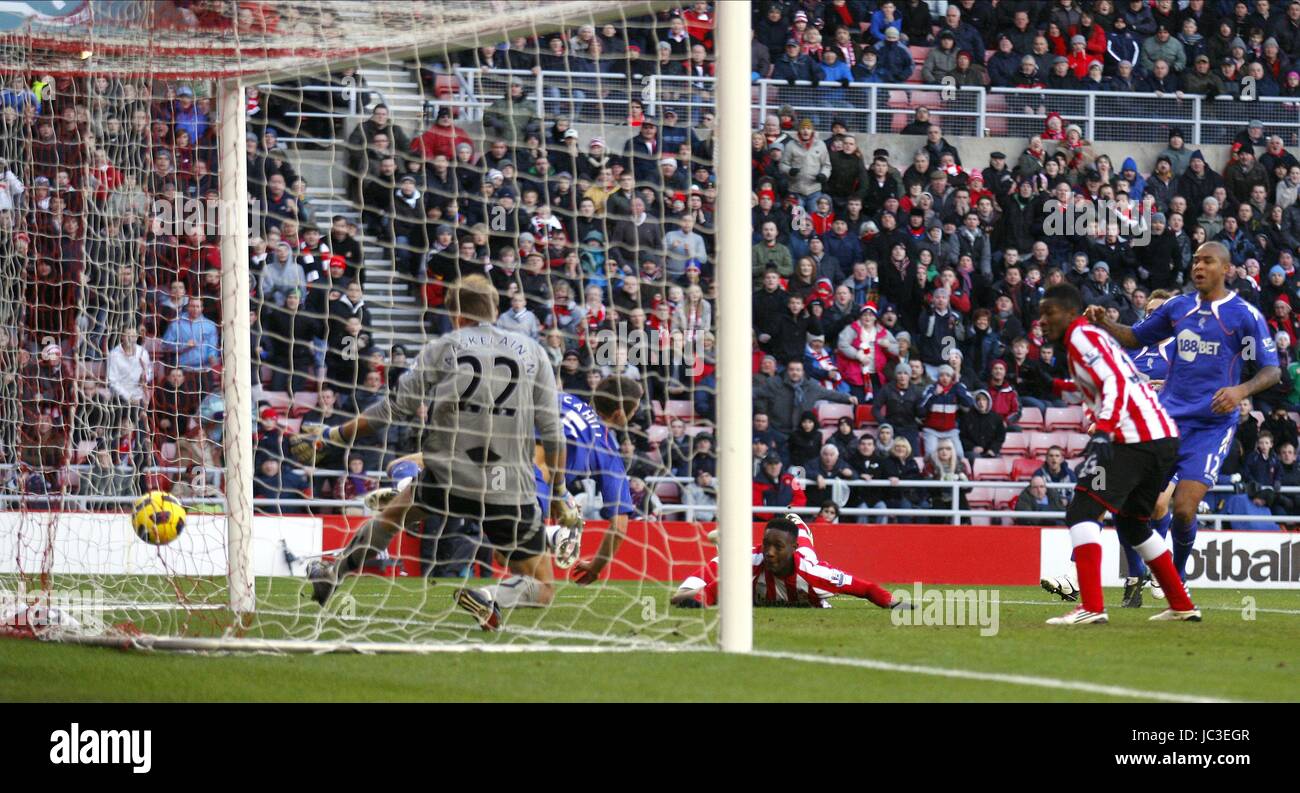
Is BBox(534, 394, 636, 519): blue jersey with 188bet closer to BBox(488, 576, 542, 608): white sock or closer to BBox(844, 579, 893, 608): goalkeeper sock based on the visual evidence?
BBox(844, 579, 893, 608): goalkeeper sock

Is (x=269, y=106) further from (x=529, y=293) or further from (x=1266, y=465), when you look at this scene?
(x=1266, y=465)

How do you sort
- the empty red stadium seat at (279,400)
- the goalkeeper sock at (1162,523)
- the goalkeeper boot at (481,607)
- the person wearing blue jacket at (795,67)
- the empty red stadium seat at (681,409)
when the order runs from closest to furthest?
the goalkeeper boot at (481,607), the empty red stadium seat at (681,409), the goalkeeper sock at (1162,523), the empty red stadium seat at (279,400), the person wearing blue jacket at (795,67)

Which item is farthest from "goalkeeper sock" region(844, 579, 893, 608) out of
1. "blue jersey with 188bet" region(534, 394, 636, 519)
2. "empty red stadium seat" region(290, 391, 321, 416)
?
"empty red stadium seat" region(290, 391, 321, 416)

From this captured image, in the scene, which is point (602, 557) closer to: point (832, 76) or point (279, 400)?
point (279, 400)

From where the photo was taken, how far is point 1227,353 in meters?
10.4

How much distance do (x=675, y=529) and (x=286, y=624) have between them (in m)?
4.17

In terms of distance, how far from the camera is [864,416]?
1758 centimetres

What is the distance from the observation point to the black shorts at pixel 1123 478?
8.84m

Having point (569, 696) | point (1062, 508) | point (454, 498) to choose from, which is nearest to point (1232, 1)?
point (1062, 508)

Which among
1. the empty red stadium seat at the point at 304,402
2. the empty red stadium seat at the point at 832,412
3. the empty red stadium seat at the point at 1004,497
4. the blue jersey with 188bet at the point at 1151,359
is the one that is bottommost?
the empty red stadium seat at the point at 1004,497

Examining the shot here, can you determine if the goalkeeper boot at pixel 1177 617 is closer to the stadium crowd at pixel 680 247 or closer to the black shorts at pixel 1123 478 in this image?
the black shorts at pixel 1123 478

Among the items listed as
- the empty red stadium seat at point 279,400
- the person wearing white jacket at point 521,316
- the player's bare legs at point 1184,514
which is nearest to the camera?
the player's bare legs at point 1184,514

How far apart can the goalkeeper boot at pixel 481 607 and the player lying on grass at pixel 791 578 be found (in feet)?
5.07

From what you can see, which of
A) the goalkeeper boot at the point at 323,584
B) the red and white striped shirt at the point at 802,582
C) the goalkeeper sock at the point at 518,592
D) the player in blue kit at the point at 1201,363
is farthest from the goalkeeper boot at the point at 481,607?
the player in blue kit at the point at 1201,363
